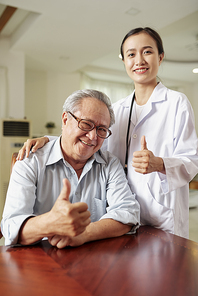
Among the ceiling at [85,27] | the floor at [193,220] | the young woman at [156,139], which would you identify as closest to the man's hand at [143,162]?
the young woman at [156,139]

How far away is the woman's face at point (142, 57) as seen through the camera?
148 centimetres

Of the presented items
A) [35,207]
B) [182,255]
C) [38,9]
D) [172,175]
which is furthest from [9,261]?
[38,9]

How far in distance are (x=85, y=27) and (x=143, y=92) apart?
3.33 meters

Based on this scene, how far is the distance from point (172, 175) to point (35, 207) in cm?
69

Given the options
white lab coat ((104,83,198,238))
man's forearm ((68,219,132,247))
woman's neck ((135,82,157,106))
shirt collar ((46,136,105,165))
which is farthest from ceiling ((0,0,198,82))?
man's forearm ((68,219,132,247))

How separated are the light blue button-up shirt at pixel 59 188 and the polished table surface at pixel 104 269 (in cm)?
15

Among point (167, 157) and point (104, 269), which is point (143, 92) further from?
point (104, 269)

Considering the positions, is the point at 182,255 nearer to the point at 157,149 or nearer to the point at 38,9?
the point at 157,149

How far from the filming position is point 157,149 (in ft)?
4.76

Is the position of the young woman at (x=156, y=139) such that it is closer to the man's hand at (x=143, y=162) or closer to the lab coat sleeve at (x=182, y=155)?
the lab coat sleeve at (x=182, y=155)

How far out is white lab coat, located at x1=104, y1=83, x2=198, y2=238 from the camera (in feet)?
4.30

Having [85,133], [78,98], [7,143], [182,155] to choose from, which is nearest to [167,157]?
[182,155]

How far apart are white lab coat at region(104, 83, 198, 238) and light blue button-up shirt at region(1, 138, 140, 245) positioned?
5.7 inches

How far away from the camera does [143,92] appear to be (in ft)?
5.28
